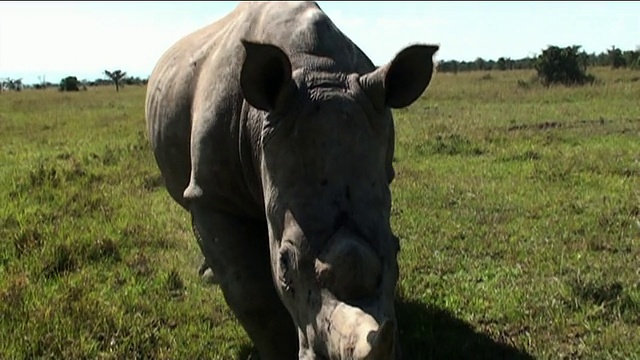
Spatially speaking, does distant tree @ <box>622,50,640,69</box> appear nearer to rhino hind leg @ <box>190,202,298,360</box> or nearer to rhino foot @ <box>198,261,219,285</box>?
rhino foot @ <box>198,261,219,285</box>

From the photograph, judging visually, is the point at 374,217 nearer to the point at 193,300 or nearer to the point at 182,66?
the point at 182,66

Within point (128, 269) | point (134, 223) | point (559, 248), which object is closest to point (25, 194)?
point (134, 223)

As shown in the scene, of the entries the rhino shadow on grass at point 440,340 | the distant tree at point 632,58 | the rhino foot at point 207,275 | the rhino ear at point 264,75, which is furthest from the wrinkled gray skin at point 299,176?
the distant tree at point 632,58

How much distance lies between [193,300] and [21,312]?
3.27 feet

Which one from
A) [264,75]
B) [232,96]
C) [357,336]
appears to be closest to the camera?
[357,336]

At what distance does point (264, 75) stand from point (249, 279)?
42.6 inches

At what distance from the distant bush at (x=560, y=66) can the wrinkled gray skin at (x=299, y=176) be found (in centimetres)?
1976

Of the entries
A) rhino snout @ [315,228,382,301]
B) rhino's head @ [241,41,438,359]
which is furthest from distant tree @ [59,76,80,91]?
rhino snout @ [315,228,382,301]

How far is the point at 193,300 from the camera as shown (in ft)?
16.4

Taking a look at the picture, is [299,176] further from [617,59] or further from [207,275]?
[617,59]

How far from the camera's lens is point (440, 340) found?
4.26 meters

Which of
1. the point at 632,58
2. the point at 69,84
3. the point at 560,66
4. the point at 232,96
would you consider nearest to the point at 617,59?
the point at 632,58

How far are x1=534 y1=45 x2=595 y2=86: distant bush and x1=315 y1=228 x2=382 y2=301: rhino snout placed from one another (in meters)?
20.8

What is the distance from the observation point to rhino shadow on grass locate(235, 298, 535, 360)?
13.4ft
